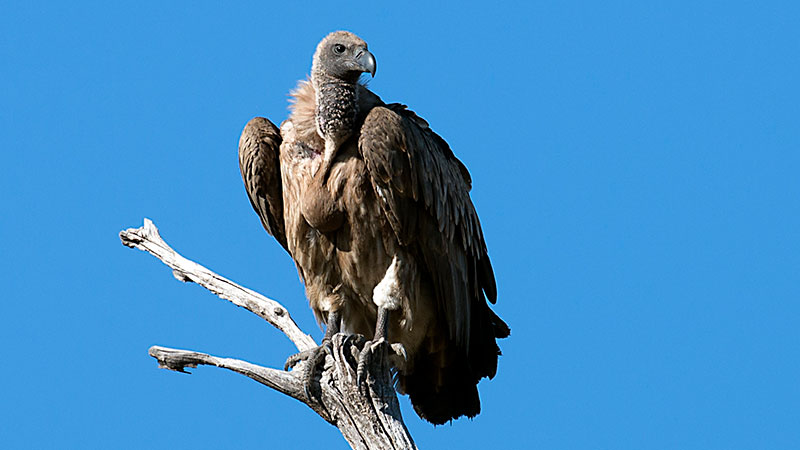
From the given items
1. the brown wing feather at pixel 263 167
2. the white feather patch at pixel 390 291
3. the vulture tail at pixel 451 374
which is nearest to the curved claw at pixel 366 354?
the white feather patch at pixel 390 291

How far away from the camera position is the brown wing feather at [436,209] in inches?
279

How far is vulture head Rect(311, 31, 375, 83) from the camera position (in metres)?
7.22

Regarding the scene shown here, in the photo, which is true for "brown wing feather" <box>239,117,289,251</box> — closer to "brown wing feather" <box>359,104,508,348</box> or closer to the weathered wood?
the weathered wood

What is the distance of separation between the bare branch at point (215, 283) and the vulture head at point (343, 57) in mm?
1786

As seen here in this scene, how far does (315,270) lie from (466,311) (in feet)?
3.88

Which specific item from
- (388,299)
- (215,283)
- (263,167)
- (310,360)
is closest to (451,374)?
(388,299)

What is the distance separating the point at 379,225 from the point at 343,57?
4.06 ft

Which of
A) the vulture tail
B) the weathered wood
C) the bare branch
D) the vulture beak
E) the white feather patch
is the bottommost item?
the weathered wood

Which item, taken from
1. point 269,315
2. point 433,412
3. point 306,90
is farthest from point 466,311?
point 306,90

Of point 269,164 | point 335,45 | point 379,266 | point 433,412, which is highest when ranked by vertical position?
point 335,45

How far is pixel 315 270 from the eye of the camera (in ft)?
25.0

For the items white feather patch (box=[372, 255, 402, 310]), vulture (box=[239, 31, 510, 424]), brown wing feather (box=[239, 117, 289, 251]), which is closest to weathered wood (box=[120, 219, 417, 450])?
vulture (box=[239, 31, 510, 424])

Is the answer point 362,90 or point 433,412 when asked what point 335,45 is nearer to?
point 362,90

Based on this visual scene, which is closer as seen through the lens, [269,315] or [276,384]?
[276,384]
